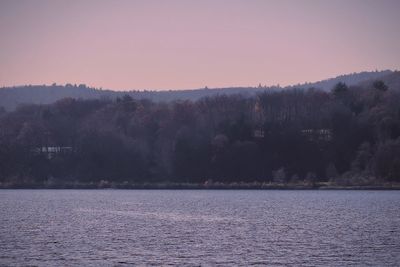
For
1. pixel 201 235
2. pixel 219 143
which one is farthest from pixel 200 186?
pixel 201 235

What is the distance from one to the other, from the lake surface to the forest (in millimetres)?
40318

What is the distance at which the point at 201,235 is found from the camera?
5081cm

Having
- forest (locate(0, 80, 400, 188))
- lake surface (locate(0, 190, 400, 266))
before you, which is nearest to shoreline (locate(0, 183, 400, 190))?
forest (locate(0, 80, 400, 188))

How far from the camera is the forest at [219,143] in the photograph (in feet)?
407

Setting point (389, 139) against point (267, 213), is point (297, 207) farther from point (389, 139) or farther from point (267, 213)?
point (389, 139)

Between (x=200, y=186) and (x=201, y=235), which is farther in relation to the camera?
(x=200, y=186)

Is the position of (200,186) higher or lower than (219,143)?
lower

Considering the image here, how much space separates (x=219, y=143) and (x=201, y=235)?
247 feet

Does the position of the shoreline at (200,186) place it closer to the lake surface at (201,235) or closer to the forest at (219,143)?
the forest at (219,143)

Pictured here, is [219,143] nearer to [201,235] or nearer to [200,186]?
[200,186]

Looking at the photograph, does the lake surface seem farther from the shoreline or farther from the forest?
the forest

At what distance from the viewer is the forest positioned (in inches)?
4889

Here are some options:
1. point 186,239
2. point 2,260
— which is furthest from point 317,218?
point 2,260

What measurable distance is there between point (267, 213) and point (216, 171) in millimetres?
53275
